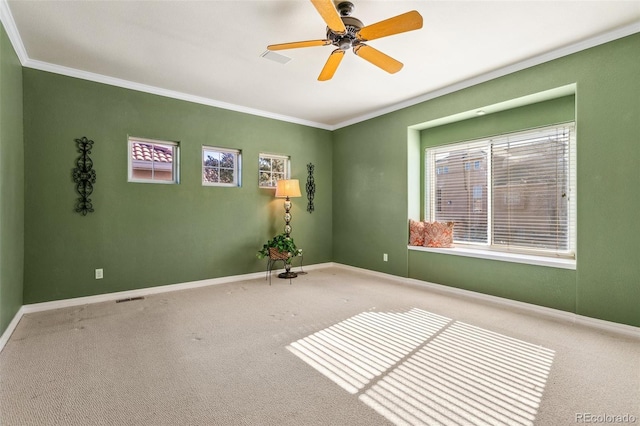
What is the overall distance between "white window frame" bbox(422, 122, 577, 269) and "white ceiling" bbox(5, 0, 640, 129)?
0.87 metres

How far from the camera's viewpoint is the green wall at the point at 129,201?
3.32m

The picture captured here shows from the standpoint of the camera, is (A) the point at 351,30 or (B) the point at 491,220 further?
(B) the point at 491,220

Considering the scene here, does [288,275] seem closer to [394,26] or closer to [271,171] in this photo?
[271,171]

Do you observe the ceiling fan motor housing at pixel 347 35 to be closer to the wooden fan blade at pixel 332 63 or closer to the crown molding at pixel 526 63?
the wooden fan blade at pixel 332 63

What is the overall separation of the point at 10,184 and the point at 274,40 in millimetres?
2771

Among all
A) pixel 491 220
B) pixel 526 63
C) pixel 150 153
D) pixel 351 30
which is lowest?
pixel 491 220

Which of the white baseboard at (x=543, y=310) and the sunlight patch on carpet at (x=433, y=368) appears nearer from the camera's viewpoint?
the sunlight patch on carpet at (x=433, y=368)

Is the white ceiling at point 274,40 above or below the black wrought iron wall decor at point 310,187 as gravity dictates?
above

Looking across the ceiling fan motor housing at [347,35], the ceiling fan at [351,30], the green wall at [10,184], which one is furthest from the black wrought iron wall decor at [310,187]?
the green wall at [10,184]

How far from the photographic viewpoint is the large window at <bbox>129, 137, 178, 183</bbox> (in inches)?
154

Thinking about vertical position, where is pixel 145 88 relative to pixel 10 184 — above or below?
above

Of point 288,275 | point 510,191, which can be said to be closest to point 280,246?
point 288,275

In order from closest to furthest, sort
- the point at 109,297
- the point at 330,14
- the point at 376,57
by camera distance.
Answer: the point at 330,14
the point at 376,57
the point at 109,297

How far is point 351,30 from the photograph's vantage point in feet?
7.64
